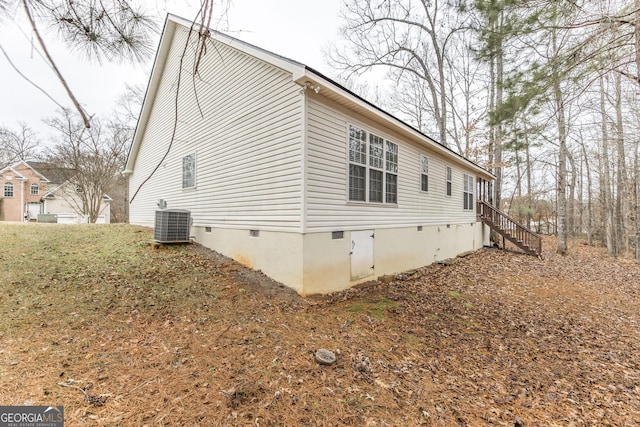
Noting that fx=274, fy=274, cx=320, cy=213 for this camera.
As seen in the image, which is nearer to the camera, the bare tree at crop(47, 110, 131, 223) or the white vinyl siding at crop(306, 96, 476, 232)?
the white vinyl siding at crop(306, 96, 476, 232)

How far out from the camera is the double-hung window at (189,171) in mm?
9078

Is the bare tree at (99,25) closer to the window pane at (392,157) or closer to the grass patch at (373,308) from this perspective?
the grass patch at (373,308)

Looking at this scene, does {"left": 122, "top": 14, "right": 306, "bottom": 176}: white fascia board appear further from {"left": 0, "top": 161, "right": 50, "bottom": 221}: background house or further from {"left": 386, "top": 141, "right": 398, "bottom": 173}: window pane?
{"left": 0, "top": 161, "right": 50, "bottom": 221}: background house

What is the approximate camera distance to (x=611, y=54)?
4176mm

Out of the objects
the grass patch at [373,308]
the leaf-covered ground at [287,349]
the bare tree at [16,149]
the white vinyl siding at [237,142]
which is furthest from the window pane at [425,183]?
the bare tree at [16,149]

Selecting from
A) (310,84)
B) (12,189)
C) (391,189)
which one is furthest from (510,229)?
(12,189)

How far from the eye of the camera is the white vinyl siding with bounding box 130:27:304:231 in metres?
5.69

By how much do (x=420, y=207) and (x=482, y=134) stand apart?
39.8 ft

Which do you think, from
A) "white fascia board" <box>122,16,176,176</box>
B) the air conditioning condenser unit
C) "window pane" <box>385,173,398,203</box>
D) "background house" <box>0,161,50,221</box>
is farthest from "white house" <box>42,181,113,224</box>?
"window pane" <box>385,173,398,203</box>

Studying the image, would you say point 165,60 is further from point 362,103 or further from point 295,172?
point 295,172

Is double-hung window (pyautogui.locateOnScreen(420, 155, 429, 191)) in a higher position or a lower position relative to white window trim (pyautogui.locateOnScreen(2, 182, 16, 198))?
lower

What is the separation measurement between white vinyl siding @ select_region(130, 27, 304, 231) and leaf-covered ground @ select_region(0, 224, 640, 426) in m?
1.69
